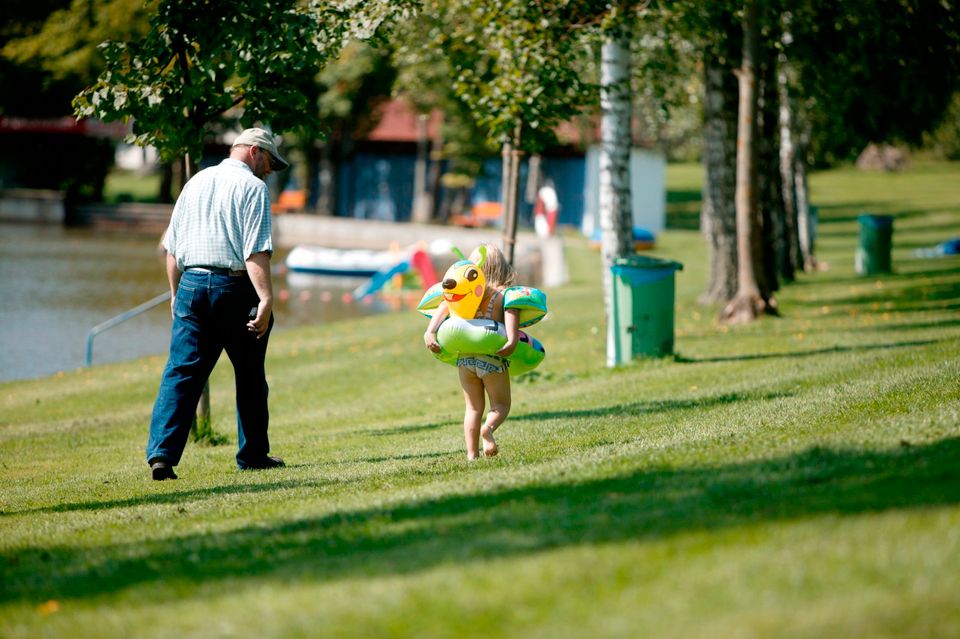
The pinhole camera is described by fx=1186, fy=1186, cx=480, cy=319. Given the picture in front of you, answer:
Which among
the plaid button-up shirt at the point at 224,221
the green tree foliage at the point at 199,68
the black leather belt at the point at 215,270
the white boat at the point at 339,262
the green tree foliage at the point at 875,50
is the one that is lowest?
the white boat at the point at 339,262

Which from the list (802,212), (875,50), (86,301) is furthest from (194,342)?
(802,212)

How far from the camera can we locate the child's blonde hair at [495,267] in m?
7.62

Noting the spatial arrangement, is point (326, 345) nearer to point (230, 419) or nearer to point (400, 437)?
point (230, 419)

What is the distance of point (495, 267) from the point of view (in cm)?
766

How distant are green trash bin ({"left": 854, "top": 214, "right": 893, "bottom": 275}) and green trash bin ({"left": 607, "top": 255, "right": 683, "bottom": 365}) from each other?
1332 centimetres

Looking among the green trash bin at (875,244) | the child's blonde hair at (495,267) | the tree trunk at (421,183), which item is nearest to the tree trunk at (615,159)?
the child's blonde hair at (495,267)

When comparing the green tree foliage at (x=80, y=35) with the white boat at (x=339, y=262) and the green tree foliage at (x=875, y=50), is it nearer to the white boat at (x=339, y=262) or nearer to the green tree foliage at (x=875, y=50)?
the white boat at (x=339, y=262)

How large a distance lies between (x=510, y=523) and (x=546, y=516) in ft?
0.58

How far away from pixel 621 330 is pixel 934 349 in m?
3.38

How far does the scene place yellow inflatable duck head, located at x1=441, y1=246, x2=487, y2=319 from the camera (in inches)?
294

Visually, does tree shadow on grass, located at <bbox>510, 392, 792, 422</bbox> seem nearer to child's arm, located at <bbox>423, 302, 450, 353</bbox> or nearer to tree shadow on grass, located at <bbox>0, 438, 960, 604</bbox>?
child's arm, located at <bbox>423, 302, 450, 353</bbox>

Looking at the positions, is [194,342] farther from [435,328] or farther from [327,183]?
[327,183]

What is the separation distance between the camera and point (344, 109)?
46.9m

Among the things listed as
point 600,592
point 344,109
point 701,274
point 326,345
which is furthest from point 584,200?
point 600,592
